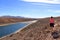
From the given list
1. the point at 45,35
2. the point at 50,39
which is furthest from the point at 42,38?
the point at 50,39

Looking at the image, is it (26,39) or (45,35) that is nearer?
(45,35)

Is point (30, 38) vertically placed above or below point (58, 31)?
below

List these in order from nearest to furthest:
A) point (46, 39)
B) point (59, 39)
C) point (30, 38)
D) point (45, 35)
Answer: point (59, 39) → point (46, 39) → point (45, 35) → point (30, 38)

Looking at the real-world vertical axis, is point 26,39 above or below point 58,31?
below

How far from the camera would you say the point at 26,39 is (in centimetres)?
2270

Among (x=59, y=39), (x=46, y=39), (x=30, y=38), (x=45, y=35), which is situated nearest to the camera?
(x=59, y=39)

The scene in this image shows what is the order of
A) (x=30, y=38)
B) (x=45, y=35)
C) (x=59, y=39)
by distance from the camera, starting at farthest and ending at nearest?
(x=30, y=38) → (x=45, y=35) → (x=59, y=39)

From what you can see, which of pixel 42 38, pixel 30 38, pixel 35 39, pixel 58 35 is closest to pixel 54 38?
pixel 58 35

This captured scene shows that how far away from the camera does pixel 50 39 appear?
697 inches

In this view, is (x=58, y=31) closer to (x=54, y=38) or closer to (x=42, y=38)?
(x=54, y=38)

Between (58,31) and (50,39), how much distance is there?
3.20 ft

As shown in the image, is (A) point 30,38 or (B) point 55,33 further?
(A) point 30,38

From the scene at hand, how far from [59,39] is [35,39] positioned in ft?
15.5

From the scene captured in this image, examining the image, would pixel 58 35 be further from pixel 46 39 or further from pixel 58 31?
pixel 46 39
